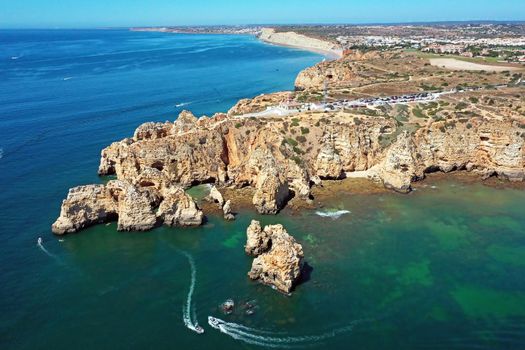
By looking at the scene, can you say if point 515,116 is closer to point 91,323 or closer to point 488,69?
point 488,69

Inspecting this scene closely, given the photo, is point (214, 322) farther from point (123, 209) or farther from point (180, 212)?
point (123, 209)

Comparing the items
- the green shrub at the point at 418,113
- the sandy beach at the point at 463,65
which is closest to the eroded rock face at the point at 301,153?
the green shrub at the point at 418,113

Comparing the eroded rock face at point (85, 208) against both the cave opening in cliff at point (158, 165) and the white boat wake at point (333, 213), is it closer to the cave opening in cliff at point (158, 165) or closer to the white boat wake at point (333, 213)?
the cave opening in cliff at point (158, 165)

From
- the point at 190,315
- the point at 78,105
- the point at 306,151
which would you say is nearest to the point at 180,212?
the point at 190,315

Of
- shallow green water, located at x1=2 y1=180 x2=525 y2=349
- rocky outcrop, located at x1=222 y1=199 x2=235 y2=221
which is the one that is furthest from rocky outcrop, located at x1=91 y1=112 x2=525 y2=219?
shallow green water, located at x1=2 y1=180 x2=525 y2=349

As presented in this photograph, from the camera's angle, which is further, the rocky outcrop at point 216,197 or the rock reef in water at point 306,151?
the rock reef in water at point 306,151

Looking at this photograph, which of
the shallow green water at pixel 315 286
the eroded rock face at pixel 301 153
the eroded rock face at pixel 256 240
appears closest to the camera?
the shallow green water at pixel 315 286
